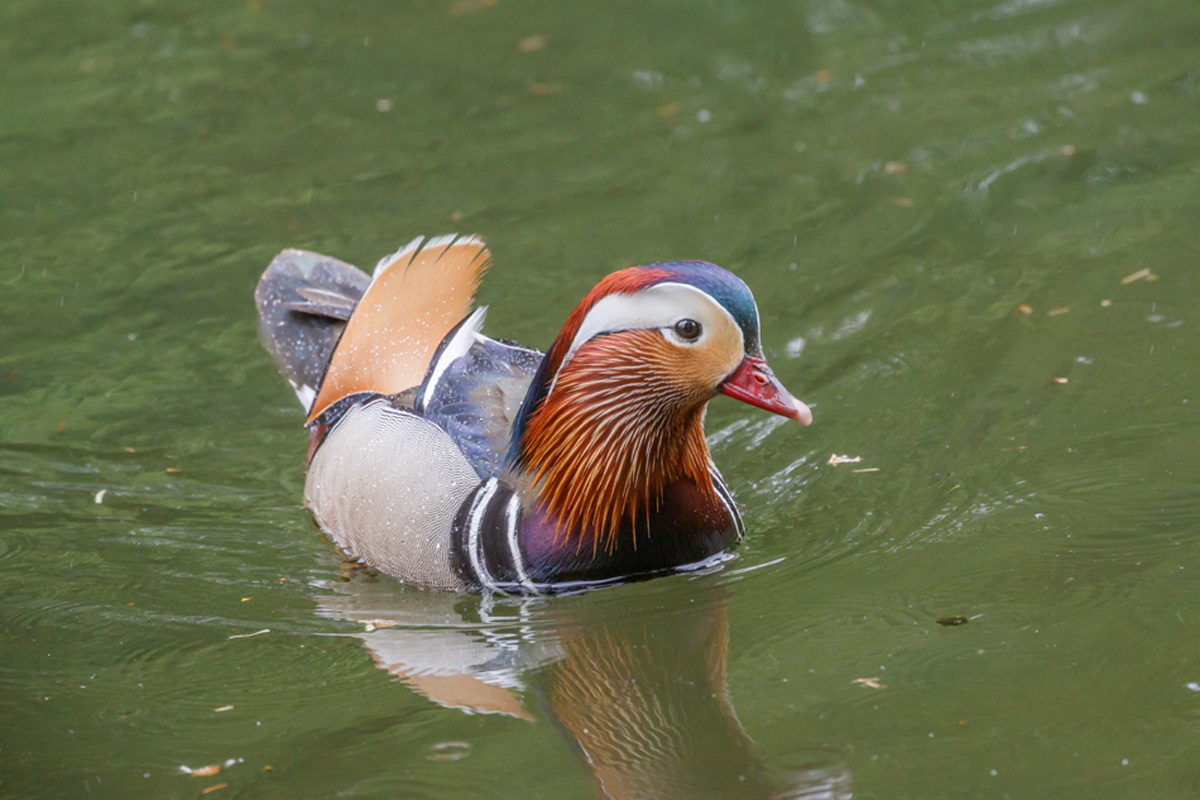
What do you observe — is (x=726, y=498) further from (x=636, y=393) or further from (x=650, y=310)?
(x=650, y=310)

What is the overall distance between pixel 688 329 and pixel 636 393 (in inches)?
13.3

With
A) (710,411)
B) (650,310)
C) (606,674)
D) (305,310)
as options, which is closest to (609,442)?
(650,310)

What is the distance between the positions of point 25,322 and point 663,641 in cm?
446

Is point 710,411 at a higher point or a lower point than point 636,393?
lower

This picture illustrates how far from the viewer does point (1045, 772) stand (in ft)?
12.1

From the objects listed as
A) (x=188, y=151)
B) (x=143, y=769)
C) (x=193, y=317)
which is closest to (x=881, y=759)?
(x=143, y=769)

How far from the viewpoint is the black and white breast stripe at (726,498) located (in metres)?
5.07

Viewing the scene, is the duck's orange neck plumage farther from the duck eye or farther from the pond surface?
the pond surface

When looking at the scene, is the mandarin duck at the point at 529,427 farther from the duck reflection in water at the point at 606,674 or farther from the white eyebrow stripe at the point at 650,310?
the duck reflection in water at the point at 606,674

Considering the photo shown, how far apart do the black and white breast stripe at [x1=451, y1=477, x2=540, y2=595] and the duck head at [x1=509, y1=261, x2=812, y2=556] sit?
11 cm

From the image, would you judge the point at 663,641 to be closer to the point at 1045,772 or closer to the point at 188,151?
the point at 1045,772

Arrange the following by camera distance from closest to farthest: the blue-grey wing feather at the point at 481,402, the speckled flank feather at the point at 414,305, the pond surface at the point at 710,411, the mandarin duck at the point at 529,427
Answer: the pond surface at the point at 710,411 < the mandarin duck at the point at 529,427 < the blue-grey wing feather at the point at 481,402 < the speckled flank feather at the point at 414,305

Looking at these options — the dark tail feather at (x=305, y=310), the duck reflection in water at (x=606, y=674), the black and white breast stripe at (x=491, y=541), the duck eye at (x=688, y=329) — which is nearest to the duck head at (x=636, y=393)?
the duck eye at (x=688, y=329)

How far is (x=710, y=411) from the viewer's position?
6.32 m
